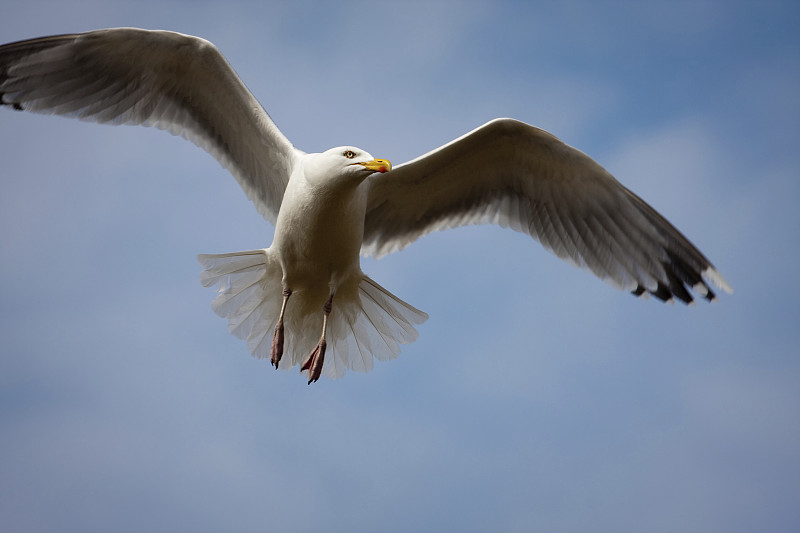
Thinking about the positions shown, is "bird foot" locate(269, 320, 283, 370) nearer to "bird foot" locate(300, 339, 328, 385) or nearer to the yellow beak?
"bird foot" locate(300, 339, 328, 385)

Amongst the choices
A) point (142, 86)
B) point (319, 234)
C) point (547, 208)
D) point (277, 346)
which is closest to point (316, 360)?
point (277, 346)

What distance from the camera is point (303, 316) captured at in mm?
4938

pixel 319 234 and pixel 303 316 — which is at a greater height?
pixel 319 234

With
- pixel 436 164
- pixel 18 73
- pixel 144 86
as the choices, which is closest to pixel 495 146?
pixel 436 164

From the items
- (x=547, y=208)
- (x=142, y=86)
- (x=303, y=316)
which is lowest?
(x=303, y=316)

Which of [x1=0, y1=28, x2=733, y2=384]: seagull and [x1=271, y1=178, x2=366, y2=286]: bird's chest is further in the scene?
[x1=0, y1=28, x2=733, y2=384]: seagull

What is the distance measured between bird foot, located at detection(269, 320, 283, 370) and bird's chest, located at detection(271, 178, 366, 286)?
253 mm

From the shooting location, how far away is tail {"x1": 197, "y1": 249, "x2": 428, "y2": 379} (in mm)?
4855

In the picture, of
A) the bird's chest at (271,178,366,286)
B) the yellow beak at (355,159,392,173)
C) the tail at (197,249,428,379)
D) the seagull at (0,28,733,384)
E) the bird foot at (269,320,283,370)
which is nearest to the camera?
the yellow beak at (355,159,392,173)

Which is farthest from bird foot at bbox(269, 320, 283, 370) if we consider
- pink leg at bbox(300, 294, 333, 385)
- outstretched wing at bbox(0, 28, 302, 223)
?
outstretched wing at bbox(0, 28, 302, 223)

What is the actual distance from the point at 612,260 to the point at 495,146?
892 mm

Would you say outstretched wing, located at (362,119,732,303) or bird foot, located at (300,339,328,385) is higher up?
outstretched wing, located at (362,119,732,303)

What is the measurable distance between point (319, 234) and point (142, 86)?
4.31 feet

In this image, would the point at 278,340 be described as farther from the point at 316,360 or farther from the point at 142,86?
the point at 142,86
